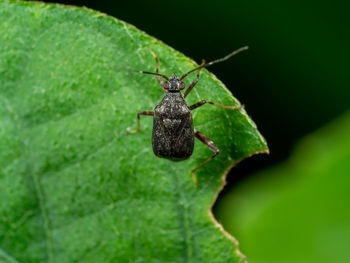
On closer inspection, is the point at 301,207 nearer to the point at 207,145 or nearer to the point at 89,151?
the point at 207,145

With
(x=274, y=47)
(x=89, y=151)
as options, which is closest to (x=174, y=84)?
(x=89, y=151)

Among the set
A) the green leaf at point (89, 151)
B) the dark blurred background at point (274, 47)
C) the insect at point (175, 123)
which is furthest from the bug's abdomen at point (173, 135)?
the dark blurred background at point (274, 47)

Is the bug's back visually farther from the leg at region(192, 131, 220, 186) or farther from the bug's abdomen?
the leg at region(192, 131, 220, 186)

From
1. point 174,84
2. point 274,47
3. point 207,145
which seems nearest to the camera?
point 207,145

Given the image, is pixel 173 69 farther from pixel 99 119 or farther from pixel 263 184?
pixel 263 184

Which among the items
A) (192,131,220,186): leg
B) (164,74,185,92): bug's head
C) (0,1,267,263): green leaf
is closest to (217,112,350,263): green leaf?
(192,131,220,186): leg

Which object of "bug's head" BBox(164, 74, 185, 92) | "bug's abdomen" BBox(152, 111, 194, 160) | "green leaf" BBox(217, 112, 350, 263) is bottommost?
"green leaf" BBox(217, 112, 350, 263)

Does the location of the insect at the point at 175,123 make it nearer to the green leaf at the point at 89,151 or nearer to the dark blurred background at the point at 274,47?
the green leaf at the point at 89,151
